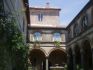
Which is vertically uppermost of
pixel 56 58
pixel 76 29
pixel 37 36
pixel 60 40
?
pixel 76 29

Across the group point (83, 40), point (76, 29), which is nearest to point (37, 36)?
point (76, 29)

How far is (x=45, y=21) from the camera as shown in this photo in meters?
51.1

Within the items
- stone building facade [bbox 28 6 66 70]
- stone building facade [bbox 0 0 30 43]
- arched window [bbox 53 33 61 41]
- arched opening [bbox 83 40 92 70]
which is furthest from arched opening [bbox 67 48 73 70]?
stone building facade [bbox 0 0 30 43]

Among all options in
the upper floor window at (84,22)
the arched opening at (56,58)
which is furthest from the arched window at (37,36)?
the upper floor window at (84,22)

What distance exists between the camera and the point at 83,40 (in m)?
30.8

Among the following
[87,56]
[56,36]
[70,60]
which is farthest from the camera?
[56,36]

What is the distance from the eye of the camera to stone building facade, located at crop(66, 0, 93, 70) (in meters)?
28.5

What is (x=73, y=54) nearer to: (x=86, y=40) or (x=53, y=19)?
(x=86, y=40)

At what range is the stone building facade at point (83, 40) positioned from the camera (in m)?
28.5

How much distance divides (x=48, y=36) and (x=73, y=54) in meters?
7.99

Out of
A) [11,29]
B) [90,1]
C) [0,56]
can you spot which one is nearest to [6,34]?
[11,29]

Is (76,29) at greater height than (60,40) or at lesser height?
greater

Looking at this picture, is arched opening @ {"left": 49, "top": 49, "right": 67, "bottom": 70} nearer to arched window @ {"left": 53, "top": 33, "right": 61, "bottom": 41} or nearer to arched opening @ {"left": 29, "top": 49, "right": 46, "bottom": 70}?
arched opening @ {"left": 29, "top": 49, "right": 46, "bottom": 70}

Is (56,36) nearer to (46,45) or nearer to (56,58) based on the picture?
(46,45)
